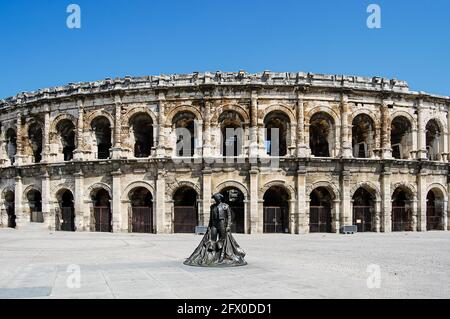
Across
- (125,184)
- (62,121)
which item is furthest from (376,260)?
(62,121)

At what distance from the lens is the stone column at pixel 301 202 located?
969 inches

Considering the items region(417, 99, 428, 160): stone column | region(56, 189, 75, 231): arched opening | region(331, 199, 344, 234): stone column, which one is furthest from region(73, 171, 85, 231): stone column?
region(417, 99, 428, 160): stone column

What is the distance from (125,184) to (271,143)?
27.6 feet

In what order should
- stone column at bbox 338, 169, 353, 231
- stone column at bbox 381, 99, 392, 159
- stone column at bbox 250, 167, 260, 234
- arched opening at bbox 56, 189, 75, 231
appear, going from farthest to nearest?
arched opening at bbox 56, 189, 75, 231 < stone column at bbox 381, 99, 392, 159 < stone column at bbox 338, 169, 353, 231 < stone column at bbox 250, 167, 260, 234

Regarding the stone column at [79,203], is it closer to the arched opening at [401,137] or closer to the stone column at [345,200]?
the stone column at [345,200]

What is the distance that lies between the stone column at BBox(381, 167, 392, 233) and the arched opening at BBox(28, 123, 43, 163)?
20.0 metres

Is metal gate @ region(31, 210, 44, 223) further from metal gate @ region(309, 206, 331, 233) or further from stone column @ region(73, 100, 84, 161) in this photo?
metal gate @ region(309, 206, 331, 233)

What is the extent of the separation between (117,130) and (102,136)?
2479 millimetres

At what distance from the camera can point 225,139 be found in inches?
1072

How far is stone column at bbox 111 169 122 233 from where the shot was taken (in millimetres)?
25500

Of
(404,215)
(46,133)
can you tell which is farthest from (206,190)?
(404,215)

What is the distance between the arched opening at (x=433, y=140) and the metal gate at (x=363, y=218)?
5826mm
